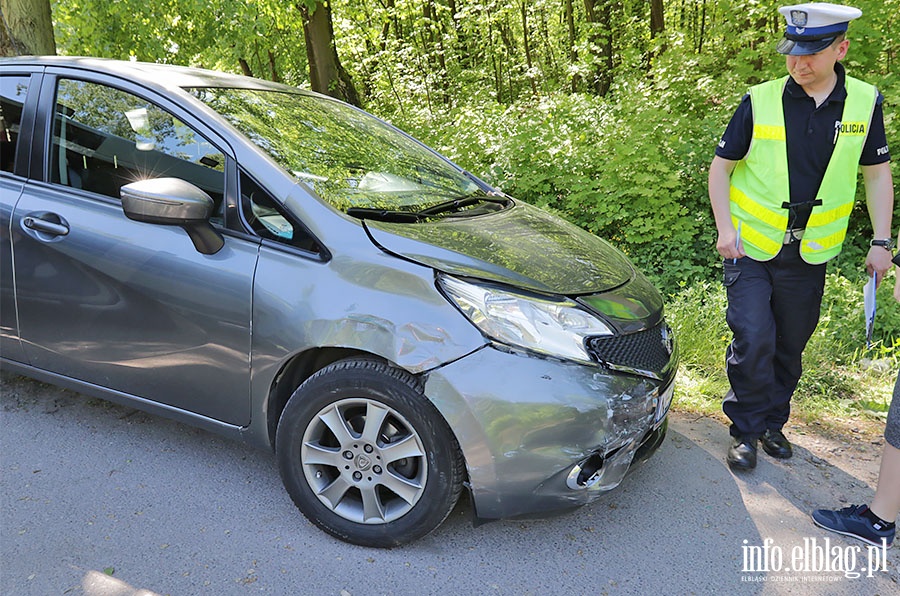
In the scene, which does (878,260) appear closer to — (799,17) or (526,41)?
(799,17)

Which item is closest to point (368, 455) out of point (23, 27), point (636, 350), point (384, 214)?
point (384, 214)

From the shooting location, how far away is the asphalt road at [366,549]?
2225 millimetres

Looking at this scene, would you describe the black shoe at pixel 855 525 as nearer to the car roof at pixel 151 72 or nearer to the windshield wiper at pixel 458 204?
the windshield wiper at pixel 458 204

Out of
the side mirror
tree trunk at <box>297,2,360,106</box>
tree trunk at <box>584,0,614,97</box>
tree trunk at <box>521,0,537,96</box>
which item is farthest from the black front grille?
tree trunk at <box>521,0,537,96</box>

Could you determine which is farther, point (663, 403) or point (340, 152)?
point (340, 152)

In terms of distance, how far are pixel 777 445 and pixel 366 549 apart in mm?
2030

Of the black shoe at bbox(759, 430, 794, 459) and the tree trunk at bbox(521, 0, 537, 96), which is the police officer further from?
the tree trunk at bbox(521, 0, 537, 96)

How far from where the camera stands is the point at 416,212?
103 inches

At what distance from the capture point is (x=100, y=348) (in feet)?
8.80

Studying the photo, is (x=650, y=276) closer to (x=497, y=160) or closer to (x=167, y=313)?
(x=497, y=160)

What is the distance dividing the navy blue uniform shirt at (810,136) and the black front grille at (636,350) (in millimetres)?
824

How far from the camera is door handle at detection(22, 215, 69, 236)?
267cm

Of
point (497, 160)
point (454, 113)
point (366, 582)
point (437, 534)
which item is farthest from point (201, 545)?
point (454, 113)

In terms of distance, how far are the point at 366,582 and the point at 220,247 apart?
1.32 m
